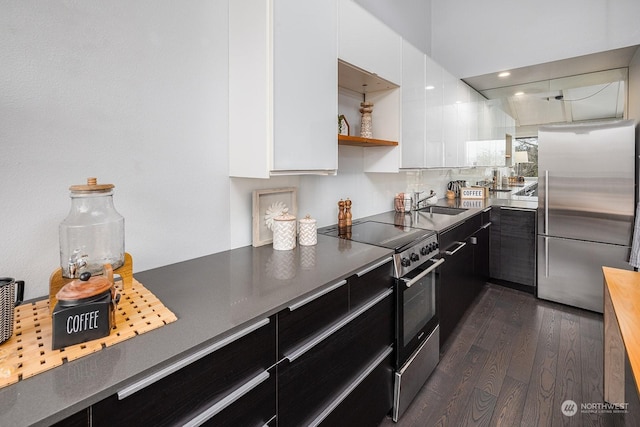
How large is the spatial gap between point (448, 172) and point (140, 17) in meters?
3.72

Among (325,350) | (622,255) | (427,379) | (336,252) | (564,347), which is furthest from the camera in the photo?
(622,255)

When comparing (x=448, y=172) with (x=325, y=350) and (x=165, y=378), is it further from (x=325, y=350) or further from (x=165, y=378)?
(x=165, y=378)

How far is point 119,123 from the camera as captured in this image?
1.21 meters

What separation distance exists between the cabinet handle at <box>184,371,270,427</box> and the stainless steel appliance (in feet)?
2.98

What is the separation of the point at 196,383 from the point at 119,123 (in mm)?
994

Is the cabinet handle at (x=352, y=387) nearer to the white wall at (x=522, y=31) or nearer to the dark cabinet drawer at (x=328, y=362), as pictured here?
the dark cabinet drawer at (x=328, y=362)

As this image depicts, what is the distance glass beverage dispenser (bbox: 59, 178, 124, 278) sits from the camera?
97 cm

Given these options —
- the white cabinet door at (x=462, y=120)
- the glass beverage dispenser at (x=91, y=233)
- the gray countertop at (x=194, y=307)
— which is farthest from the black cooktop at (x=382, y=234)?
the white cabinet door at (x=462, y=120)

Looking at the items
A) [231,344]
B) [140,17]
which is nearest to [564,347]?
[231,344]

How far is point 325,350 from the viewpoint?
121 centimetres

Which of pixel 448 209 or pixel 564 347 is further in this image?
pixel 448 209

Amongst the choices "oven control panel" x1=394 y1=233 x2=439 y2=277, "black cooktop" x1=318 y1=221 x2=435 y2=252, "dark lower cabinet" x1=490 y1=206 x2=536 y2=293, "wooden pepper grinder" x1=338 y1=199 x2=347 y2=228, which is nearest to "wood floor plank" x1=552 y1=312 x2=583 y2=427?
"dark lower cabinet" x1=490 y1=206 x2=536 y2=293

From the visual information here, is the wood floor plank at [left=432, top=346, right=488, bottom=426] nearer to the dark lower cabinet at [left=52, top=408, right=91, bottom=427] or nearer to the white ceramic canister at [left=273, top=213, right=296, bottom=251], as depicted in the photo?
the white ceramic canister at [left=273, top=213, right=296, bottom=251]

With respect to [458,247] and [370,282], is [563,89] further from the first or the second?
[370,282]
